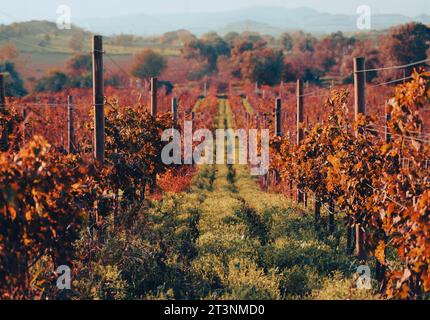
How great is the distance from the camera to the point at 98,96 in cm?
1136

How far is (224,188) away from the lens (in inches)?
824

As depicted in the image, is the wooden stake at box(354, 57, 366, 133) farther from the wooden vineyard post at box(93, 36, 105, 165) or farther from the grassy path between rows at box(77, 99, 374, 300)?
the wooden vineyard post at box(93, 36, 105, 165)

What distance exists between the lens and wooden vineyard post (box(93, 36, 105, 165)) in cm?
1122

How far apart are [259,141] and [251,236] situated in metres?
6.94

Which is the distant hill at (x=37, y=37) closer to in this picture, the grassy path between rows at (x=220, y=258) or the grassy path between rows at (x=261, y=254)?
the grassy path between rows at (x=261, y=254)

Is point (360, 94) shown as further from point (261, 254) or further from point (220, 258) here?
point (220, 258)

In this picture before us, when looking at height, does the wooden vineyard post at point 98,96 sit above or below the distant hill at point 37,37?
below

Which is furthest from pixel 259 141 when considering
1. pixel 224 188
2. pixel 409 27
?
pixel 409 27

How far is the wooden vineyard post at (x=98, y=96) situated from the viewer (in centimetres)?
1122

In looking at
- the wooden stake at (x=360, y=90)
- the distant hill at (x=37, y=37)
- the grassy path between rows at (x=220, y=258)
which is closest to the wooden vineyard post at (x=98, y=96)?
the grassy path between rows at (x=220, y=258)

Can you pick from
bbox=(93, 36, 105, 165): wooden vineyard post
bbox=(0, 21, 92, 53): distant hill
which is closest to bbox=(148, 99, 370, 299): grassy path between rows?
bbox=(93, 36, 105, 165): wooden vineyard post

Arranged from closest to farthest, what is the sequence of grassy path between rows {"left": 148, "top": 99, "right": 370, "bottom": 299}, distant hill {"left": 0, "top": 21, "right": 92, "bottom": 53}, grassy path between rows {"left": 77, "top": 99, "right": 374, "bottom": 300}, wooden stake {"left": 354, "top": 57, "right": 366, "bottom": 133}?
grassy path between rows {"left": 77, "top": 99, "right": 374, "bottom": 300}, grassy path between rows {"left": 148, "top": 99, "right": 370, "bottom": 299}, wooden stake {"left": 354, "top": 57, "right": 366, "bottom": 133}, distant hill {"left": 0, "top": 21, "right": 92, "bottom": 53}

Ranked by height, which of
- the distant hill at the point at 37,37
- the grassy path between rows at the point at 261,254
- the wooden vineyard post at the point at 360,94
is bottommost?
the grassy path between rows at the point at 261,254

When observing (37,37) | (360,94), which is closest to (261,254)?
(360,94)
